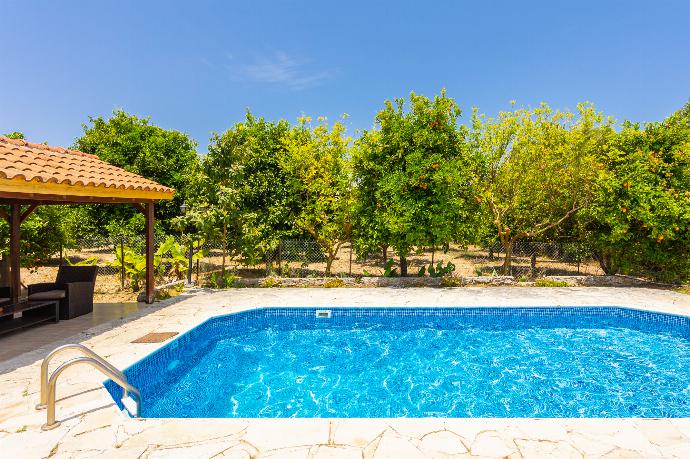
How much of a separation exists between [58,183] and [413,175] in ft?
37.6

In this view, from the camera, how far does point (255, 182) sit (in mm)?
18312

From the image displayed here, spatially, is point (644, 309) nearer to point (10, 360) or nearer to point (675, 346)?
point (675, 346)

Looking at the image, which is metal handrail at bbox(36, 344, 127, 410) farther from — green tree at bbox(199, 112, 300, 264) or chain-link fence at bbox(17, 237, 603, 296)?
green tree at bbox(199, 112, 300, 264)

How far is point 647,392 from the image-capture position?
695 cm

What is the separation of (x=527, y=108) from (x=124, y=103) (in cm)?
3013

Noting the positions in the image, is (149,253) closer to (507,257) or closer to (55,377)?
(55,377)

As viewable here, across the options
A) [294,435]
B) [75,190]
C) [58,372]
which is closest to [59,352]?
[58,372]

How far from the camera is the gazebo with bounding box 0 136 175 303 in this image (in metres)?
7.19

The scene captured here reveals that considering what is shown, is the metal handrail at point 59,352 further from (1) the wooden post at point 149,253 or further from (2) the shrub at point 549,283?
(2) the shrub at point 549,283

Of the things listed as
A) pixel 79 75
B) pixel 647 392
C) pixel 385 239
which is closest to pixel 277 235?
pixel 385 239

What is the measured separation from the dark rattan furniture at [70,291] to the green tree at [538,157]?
15.4 metres

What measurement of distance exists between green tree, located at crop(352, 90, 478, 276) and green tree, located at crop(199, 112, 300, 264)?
13.5 feet

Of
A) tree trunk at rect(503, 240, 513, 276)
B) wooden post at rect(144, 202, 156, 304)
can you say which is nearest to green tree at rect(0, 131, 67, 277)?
wooden post at rect(144, 202, 156, 304)

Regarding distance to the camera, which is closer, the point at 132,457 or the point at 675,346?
the point at 132,457
